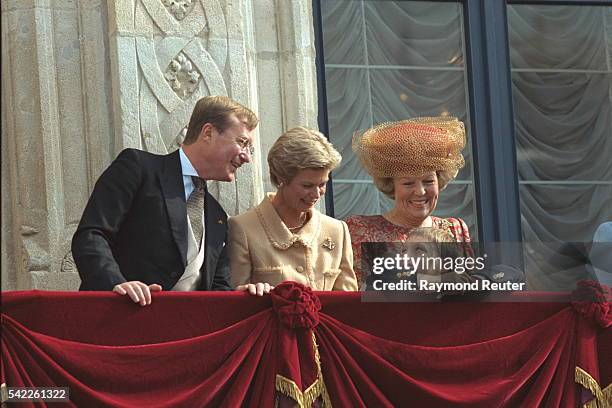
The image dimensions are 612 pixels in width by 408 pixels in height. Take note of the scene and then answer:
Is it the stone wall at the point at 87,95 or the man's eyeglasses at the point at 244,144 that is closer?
the man's eyeglasses at the point at 244,144

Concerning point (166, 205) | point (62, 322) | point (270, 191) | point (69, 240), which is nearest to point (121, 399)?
point (62, 322)

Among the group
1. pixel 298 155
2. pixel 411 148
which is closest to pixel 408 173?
pixel 411 148

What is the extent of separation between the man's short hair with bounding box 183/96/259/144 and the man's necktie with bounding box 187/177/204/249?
23 centimetres

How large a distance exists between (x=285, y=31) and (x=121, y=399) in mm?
3233

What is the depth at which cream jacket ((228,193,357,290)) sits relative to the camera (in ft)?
30.8

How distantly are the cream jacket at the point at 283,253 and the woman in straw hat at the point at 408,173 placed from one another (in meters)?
0.22

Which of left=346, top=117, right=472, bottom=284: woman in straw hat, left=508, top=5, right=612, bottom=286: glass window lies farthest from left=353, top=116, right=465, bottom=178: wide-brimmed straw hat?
left=508, top=5, right=612, bottom=286: glass window

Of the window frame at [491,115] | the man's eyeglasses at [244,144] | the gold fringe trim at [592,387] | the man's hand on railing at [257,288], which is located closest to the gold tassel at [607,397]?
the gold fringe trim at [592,387]

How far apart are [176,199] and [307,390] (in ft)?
4.21

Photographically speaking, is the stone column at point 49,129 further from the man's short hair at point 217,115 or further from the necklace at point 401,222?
the necklace at point 401,222

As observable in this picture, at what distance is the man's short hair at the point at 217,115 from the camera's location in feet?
30.7

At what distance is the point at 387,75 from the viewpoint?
11.6 m

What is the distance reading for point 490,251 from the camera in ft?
30.6

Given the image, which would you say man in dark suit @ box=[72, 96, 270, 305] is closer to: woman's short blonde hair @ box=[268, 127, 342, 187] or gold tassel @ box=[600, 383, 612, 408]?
woman's short blonde hair @ box=[268, 127, 342, 187]
